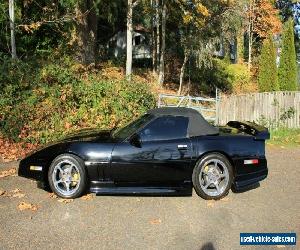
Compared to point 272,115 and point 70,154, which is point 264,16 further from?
point 70,154

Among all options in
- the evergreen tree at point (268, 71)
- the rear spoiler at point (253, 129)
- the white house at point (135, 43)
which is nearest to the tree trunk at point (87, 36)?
the evergreen tree at point (268, 71)

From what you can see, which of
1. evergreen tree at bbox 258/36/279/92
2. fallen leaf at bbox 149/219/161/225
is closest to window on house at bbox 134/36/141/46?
evergreen tree at bbox 258/36/279/92

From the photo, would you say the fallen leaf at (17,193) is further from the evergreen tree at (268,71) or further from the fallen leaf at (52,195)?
the evergreen tree at (268,71)

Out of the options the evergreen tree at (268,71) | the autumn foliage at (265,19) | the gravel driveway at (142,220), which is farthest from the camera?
the autumn foliage at (265,19)

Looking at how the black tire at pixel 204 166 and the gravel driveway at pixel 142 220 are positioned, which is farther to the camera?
the black tire at pixel 204 166

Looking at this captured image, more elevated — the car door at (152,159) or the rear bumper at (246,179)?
the car door at (152,159)

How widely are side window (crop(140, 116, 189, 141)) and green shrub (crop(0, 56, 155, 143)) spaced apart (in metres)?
4.12

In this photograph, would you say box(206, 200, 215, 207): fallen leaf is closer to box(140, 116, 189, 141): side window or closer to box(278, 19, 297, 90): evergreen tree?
box(140, 116, 189, 141): side window

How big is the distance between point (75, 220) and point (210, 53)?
59.4 feet

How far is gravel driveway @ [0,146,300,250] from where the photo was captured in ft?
16.7

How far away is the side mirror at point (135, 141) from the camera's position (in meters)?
6.65

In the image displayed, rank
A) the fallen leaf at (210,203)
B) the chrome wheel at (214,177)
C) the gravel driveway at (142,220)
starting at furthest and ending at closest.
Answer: the chrome wheel at (214,177) < the fallen leaf at (210,203) < the gravel driveway at (142,220)

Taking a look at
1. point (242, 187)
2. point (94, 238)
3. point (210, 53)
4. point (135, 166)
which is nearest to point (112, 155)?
point (135, 166)

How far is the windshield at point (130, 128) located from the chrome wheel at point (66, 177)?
875 mm
